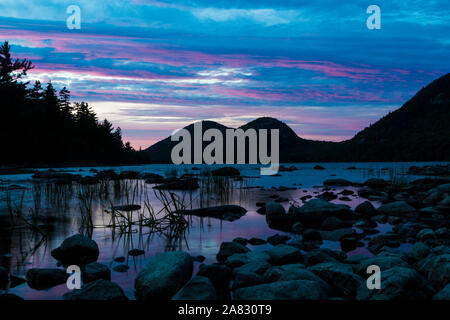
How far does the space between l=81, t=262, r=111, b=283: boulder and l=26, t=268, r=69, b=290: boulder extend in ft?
1.19

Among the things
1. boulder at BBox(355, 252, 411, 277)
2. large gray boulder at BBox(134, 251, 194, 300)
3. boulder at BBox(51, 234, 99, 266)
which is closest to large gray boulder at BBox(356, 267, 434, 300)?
boulder at BBox(355, 252, 411, 277)

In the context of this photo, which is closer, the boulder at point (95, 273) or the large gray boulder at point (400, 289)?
the large gray boulder at point (400, 289)

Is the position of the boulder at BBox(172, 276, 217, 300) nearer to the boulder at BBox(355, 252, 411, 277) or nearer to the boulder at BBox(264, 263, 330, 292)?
the boulder at BBox(264, 263, 330, 292)

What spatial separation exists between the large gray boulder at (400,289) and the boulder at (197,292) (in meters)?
2.22

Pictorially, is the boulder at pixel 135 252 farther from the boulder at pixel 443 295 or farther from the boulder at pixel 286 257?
the boulder at pixel 443 295

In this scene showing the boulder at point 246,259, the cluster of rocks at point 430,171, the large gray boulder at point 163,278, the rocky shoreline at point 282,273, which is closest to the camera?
the rocky shoreline at point 282,273

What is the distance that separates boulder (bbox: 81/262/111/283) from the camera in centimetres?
684

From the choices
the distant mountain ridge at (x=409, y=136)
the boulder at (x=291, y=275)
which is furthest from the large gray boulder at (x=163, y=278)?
the distant mountain ridge at (x=409, y=136)

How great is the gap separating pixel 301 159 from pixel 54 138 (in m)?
105

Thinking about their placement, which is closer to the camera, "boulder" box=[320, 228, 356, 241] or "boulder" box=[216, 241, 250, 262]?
"boulder" box=[216, 241, 250, 262]

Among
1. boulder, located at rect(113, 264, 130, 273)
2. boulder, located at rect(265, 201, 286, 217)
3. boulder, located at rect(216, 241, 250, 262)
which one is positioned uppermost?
boulder, located at rect(265, 201, 286, 217)

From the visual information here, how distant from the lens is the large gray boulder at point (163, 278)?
6.02 metres
